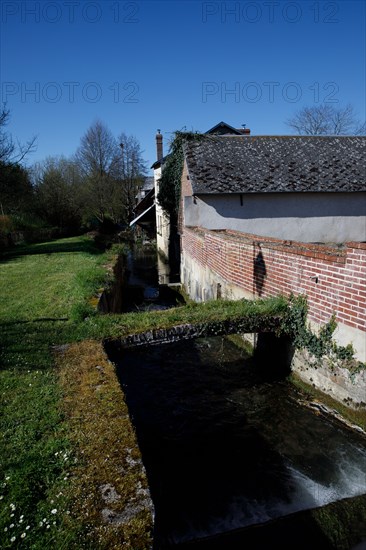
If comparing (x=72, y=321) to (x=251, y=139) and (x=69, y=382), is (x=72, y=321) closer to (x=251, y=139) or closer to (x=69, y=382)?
(x=69, y=382)

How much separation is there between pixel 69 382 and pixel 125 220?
43669mm

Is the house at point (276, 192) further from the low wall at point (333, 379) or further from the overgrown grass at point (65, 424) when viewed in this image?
the low wall at point (333, 379)

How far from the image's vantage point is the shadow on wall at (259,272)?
7.27 metres

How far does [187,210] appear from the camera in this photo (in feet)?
47.8

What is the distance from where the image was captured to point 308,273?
5879mm

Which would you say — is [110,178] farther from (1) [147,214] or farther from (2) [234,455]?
(2) [234,455]

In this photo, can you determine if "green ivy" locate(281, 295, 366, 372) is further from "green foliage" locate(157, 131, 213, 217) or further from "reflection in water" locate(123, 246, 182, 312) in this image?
"green foliage" locate(157, 131, 213, 217)

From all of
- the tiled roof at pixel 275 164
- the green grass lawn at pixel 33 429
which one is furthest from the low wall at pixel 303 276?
the tiled roof at pixel 275 164

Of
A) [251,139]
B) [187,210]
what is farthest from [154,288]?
[251,139]

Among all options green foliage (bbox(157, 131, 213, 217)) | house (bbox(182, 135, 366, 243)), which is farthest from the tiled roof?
green foliage (bbox(157, 131, 213, 217))

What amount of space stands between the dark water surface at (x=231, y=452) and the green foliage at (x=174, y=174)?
1327 centimetres

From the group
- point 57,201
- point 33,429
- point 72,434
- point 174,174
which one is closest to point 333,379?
point 72,434

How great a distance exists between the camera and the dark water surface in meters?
3.97

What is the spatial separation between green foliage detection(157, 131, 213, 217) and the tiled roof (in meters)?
0.67
